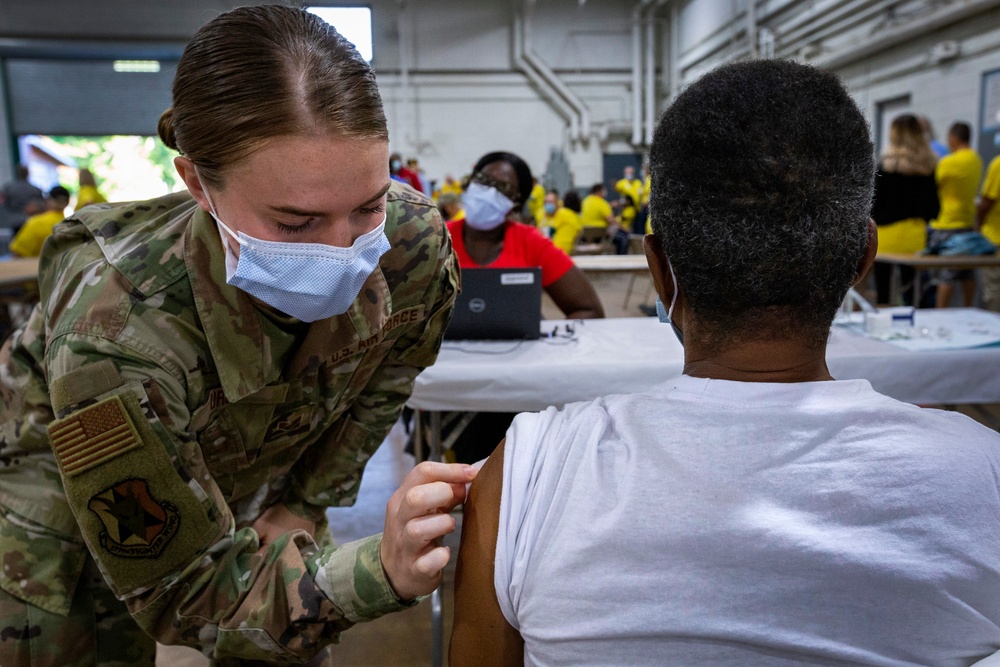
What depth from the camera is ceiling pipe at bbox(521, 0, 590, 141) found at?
1352cm

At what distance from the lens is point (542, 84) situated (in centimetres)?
1384

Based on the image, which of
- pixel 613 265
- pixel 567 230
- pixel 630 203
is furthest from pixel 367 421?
pixel 630 203

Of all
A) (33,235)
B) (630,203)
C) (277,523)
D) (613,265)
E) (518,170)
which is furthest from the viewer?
(630,203)

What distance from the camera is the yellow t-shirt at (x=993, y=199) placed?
510 cm

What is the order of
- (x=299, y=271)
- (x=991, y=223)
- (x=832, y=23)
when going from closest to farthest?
1. (x=299, y=271)
2. (x=991, y=223)
3. (x=832, y=23)

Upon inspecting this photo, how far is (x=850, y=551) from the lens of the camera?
2.00 ft

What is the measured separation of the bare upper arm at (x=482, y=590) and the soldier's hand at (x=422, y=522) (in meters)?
0.04

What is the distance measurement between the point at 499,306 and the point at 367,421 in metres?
0.96

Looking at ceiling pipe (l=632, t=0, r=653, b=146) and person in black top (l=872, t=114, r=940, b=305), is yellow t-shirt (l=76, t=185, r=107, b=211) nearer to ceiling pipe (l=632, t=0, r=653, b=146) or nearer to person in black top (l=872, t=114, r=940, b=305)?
person in black top (l=872, t=114, r=940, b=305)

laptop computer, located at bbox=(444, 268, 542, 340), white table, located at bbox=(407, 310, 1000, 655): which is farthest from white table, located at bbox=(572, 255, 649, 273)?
white table, located at bbox=(407, 310, 1000, 655)

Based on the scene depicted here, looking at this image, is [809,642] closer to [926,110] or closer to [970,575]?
[970,575]

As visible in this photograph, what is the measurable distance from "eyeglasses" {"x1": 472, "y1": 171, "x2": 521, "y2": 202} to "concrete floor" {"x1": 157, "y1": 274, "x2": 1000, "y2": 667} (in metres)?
1.27

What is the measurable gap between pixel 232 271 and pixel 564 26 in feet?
46.1

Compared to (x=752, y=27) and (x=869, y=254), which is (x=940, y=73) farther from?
(x=869, y=254)
